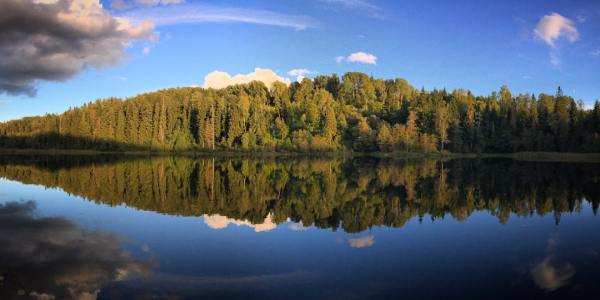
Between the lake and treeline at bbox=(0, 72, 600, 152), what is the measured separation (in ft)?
283

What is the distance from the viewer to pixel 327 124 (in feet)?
398

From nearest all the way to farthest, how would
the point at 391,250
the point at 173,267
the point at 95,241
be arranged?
the point at 173,267 < the point at 391,250 < the point at 95,241

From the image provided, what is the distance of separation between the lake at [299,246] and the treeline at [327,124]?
86.1m

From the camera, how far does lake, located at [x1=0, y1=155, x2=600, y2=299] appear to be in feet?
30.5

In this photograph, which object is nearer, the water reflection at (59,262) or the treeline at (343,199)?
the water reflection at (59,262)

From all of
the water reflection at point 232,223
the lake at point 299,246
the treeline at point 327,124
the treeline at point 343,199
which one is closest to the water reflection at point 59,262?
the lake at point 299,246

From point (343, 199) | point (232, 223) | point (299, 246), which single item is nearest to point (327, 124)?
point (343, 199)

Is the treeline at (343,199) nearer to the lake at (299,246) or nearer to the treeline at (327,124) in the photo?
the lake at (299,246)

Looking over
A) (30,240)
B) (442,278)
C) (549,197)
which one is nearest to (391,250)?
(442,278)

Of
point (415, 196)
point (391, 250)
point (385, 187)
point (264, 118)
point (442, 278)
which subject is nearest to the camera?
point (442, 278)

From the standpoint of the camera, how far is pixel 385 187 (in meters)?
28.1

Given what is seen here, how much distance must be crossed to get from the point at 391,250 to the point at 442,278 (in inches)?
103

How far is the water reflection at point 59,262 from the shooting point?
9.16m

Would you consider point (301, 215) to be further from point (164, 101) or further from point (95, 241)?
point (164, 101)
